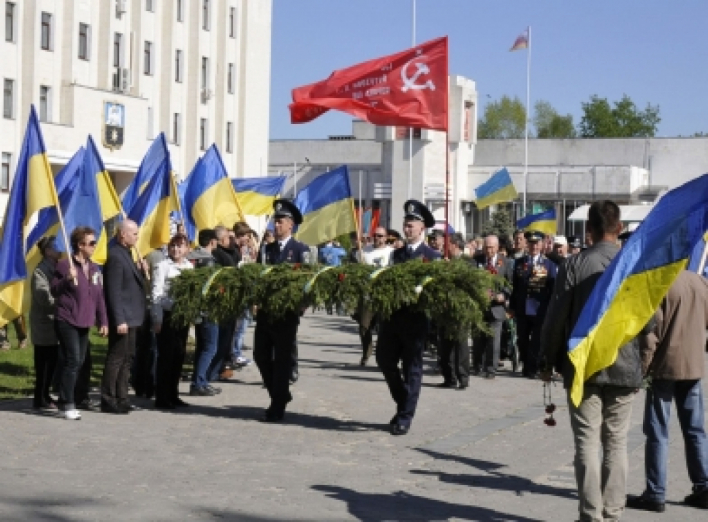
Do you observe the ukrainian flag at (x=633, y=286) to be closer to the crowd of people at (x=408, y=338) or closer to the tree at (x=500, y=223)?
the crowd of people at (x=408, y=338)

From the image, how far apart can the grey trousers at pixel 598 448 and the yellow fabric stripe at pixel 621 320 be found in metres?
0.24

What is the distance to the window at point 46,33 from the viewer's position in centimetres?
5425

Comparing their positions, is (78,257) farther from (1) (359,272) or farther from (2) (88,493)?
(2) (88,493)

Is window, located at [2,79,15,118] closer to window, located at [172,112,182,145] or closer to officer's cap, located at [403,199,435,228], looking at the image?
window, located at [172,112,182,145]

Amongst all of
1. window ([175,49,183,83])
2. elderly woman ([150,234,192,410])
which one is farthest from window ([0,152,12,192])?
elderly woman ([150,234,192,410])

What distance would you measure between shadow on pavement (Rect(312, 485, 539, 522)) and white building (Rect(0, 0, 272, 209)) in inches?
1751

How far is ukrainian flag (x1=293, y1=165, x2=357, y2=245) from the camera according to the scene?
16719 millimetres

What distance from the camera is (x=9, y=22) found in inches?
2071

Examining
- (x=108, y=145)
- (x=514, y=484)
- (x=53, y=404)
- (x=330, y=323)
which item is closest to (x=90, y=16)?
(x=108, y=145)

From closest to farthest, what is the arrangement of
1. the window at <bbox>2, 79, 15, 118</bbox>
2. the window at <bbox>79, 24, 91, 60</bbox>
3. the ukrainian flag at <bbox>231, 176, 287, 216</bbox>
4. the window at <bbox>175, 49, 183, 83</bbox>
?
the ukrainian flag at <bbox>231, 176, 287, 216</bbox>
the window at <bbox>2, 79, 15, 118</bbox>
the window at <bbox>79, 24, 91, 60</bbox>
the window at <bbox>175, 49, 183, 83</bbox>

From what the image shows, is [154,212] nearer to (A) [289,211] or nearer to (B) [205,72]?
(A) [289,211]

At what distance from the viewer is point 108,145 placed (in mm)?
56438

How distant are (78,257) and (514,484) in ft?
16.6

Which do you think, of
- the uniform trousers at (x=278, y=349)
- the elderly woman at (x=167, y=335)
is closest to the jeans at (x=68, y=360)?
the elderly woman at (x=167, y=335)
